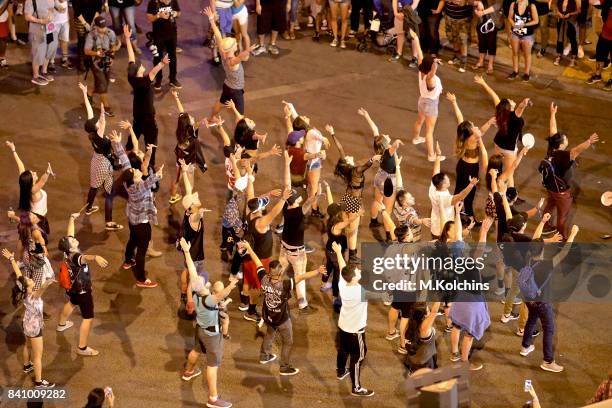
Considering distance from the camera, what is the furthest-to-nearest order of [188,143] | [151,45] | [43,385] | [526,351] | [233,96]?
1. [151,45]
2. [233,96]
3. [188,143]
4. [526,351]
5. [43,385]

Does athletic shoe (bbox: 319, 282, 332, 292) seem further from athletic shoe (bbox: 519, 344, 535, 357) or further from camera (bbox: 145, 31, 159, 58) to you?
camera (bbox: 145, 31, 159, 58)

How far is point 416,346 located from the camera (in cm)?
1059

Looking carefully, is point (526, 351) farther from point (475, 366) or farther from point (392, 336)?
point (392, 336)

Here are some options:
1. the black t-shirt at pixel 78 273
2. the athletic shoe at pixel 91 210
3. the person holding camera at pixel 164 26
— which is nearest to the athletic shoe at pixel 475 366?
the black t-shirt at pixel 78 273

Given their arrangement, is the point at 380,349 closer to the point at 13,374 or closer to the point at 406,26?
the point at 13,374

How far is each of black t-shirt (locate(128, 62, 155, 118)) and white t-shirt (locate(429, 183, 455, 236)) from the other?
4.31 m

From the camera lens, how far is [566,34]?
60.2 ft

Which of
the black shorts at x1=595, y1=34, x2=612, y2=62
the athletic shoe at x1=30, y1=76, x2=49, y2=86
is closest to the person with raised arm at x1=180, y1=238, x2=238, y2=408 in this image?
the athletic shoe at x1=30, y1=76, x2=49, y2=86

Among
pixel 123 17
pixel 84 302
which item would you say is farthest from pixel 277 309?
pixel 123 17

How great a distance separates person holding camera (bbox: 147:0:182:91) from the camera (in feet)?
54.0

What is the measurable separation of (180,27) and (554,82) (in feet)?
22.4

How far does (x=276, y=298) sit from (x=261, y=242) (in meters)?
1.16

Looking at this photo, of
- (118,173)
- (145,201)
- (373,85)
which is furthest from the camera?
(373,85)

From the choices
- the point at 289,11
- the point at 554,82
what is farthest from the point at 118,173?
the point at 554,82
